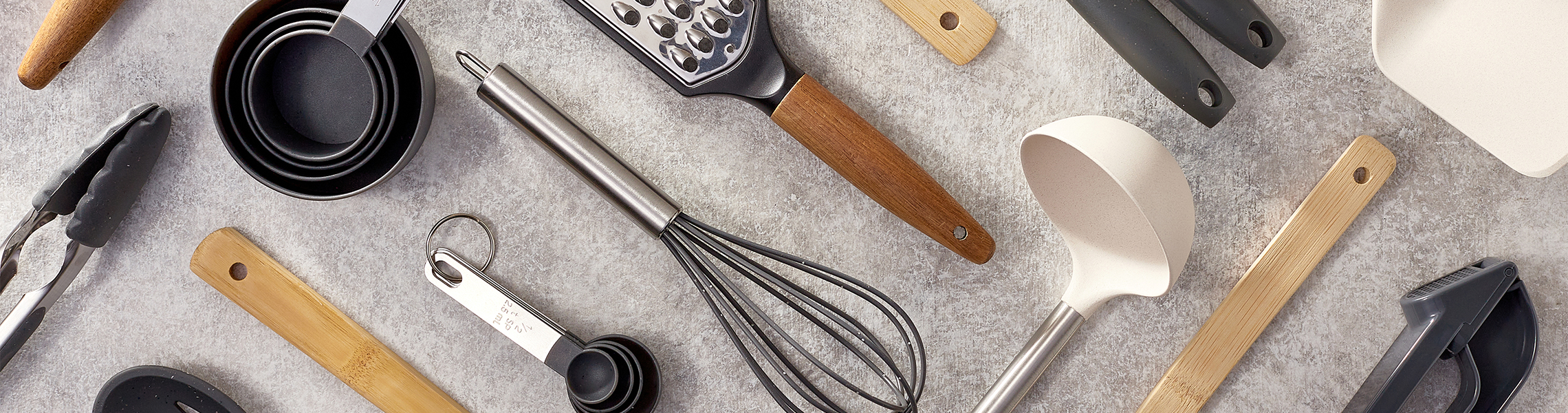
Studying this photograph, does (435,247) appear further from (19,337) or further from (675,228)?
(19,337)

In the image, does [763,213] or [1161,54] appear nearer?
[1161,54]

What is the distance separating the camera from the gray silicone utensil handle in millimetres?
630

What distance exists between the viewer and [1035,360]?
0.69 m

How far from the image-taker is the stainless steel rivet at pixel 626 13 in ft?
2.11

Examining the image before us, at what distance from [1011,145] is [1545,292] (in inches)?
21.9

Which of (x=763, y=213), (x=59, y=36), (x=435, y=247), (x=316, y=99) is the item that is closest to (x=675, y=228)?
(x=763, y=213)

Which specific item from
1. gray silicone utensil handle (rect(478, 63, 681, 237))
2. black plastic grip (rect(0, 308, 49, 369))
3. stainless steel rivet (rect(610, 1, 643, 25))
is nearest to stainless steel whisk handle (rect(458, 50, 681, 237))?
gray silicone utensil handle (rect(478, 63, 681, 237))

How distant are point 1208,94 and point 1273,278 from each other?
0.20 m

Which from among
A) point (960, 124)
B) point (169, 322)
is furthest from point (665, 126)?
point (169, 322)

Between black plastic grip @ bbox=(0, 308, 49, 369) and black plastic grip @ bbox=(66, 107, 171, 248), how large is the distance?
0.36 feet

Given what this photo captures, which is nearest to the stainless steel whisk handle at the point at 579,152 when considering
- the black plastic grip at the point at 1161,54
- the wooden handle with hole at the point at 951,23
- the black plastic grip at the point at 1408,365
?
the wooden handle with hole at the point at 951,23

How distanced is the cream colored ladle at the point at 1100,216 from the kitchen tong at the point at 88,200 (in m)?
0.83

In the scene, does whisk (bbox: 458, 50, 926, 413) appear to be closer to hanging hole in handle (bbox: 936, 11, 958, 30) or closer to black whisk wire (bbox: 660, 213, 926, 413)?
black whisk wire (bbox: 660, 213, 926, 413)

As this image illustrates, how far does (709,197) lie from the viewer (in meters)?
0.71
